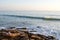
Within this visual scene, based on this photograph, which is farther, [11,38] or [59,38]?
[59,38]

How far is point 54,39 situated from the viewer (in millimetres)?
7371

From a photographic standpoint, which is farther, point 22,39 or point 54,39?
point 54,39

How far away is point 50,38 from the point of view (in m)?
7.46

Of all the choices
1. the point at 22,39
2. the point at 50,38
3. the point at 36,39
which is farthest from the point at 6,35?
the point at 50,38

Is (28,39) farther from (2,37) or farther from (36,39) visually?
(2,37)

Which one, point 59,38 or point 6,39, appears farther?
point 59,38

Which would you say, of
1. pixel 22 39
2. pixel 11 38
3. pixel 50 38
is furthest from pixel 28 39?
pixel 50 38

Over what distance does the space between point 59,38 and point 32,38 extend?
1.25 meters

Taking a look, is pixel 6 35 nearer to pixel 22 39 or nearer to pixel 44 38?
pixel 22 39

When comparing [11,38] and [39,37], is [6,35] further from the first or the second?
[39,37]

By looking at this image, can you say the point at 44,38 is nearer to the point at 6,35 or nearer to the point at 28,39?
the point at 28,39

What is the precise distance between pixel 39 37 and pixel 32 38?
0.37 m

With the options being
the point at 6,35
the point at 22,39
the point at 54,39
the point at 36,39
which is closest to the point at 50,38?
the point at 54,39

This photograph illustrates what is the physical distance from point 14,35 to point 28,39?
66 centimetres
